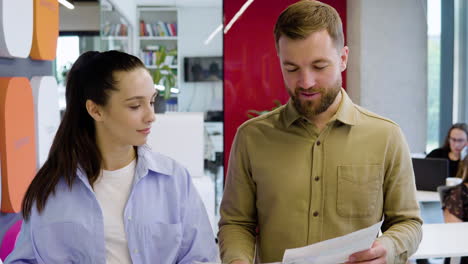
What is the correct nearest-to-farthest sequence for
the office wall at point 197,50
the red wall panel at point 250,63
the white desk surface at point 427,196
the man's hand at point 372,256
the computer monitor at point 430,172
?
the man's hand at point 372,256
the white desk surface at point 427,196
the computer monitor at point 430,172
the red wall panel at point 250,63
the office wall at point 197,50

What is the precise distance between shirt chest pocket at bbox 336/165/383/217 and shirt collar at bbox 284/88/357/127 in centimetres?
14

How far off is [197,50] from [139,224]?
6.72 metres

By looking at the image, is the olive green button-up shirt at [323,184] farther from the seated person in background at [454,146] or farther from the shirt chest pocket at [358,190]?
the seated person in background at [454,146]

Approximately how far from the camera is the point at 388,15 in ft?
21.8

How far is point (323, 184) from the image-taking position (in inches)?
65.2

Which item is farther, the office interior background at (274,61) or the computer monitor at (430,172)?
the office interior background at (274,61)

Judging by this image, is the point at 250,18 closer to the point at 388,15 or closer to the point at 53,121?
the point at 388,15

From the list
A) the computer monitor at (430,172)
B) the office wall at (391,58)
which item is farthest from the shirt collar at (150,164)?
the office wall at (391,58)

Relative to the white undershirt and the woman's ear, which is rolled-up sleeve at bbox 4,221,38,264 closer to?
the white undershirt

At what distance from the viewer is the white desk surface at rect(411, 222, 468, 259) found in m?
3.14

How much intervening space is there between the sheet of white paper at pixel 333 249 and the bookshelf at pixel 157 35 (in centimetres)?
698

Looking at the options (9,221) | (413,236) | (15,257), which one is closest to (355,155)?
(413,236)

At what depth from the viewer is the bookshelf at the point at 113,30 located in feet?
23.8

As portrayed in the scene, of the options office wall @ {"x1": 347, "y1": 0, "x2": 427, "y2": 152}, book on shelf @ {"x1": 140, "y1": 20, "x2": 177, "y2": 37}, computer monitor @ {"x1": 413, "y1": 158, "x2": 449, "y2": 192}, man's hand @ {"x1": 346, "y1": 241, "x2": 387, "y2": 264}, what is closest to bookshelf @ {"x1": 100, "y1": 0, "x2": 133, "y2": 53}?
book on shelf @ {"x1": 140, "y1": 20, "x2": 177, "y2": 37}
